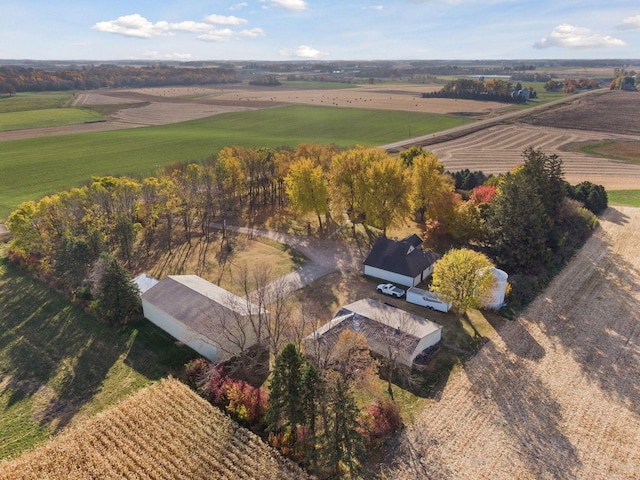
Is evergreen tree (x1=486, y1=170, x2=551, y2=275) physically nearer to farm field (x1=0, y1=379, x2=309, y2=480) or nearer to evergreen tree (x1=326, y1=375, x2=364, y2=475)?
evergreen tree (x1=326, y1=375, x2=364, y2=475)

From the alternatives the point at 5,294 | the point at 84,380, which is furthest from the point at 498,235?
the point at 5,294

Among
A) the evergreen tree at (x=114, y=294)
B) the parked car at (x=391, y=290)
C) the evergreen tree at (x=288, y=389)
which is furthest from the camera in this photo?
the parked car at (x=391, y=290)

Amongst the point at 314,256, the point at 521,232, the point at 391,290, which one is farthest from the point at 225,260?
the point at 521,232

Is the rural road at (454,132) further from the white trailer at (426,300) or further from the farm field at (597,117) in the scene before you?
the white trailer at (426,300)

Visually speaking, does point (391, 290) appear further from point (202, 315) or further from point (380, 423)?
point (202, 315)

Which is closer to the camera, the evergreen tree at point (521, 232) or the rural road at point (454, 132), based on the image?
the evergreen tree at point (521, 232)

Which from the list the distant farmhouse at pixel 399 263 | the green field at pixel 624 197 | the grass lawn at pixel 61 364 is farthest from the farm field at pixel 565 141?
the grass lawn at pixel 61 364

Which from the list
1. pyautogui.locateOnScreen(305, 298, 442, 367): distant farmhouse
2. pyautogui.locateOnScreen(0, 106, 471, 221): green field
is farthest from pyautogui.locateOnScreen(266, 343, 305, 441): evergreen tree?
pyautogui.locateOnScreen(0, 106, 471, 221): green field
